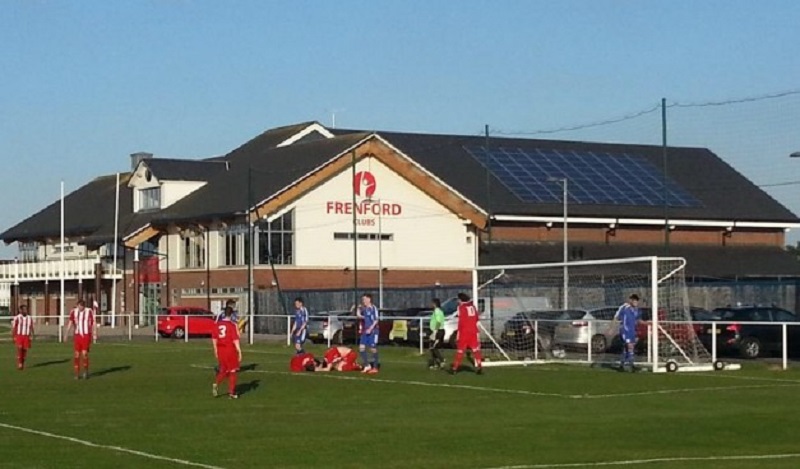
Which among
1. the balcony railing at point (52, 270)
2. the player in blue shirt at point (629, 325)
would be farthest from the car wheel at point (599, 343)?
the balcony railing at point (52, 270)

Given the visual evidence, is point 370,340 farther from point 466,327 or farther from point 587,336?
point 587,336

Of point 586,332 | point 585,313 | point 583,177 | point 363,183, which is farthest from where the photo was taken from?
point 363,183

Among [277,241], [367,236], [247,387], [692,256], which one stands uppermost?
[367,236]

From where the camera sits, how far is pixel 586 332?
39625 millimetres

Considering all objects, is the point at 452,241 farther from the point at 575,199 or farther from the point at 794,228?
the point at 794,228

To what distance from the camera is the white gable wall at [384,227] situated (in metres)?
74.8

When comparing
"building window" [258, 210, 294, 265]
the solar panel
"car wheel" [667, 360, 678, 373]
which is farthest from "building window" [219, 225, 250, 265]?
"car wheel" [667, 360, 678, 373]

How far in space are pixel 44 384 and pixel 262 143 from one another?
5991 cm

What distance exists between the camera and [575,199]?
74.1 meters

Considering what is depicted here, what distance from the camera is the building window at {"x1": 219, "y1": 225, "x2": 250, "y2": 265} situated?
73.8 metres

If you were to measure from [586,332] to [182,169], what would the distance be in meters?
47.9

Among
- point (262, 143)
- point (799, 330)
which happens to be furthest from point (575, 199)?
point (799, 330)

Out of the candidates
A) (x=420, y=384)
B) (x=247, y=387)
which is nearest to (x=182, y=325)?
(x=247, y=387)

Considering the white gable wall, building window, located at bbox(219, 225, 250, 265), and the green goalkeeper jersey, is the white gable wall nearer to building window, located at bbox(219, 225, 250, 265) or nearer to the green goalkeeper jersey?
building window, located at bbox(219, 225, 250, 265)
